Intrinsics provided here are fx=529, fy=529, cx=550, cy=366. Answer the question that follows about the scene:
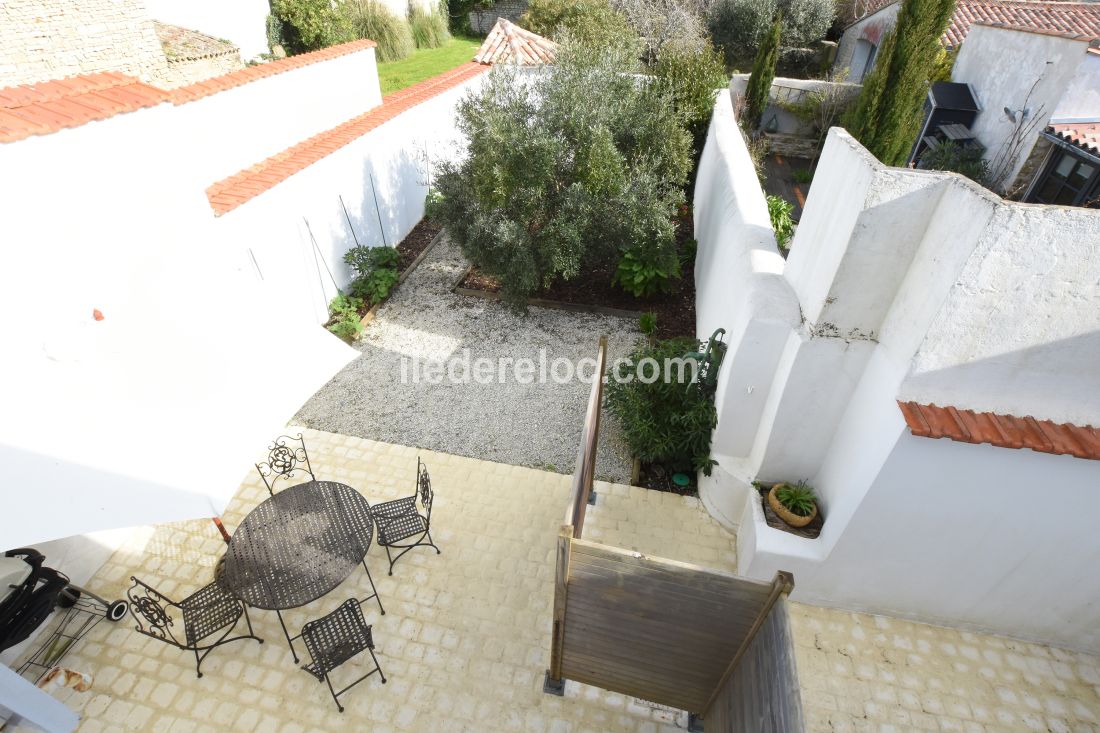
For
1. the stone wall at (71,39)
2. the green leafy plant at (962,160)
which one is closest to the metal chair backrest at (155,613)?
the stone wall at (71,39)

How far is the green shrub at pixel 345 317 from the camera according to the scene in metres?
9.28

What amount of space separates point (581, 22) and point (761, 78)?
5664 millimetres

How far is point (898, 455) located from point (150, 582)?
7.51m

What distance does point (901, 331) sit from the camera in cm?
441

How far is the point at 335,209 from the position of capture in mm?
9648

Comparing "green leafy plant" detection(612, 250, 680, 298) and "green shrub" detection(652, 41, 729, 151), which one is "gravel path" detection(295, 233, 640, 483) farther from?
"green shrub" detection(652, 41, 729, 151)

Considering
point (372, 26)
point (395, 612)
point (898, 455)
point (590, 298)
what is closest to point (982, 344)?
point (898, 455)

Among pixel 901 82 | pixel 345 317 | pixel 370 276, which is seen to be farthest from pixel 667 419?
pixel 901 82

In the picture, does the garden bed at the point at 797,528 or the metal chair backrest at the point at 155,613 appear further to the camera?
the garden bed at the point at 797,528

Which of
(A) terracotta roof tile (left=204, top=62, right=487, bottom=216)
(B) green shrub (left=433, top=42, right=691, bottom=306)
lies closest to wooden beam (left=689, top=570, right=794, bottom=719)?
(B) green shrub (left=433, top=42, right=691, bottom=306)

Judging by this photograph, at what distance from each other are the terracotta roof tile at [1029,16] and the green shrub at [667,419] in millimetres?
14214

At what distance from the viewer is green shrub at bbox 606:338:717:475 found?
6.44 m

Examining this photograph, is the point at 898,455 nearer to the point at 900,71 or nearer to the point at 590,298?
the point at 590,298

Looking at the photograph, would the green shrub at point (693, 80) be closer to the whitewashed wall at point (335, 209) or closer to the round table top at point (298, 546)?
the whitewashed wall at point (335, 209)
